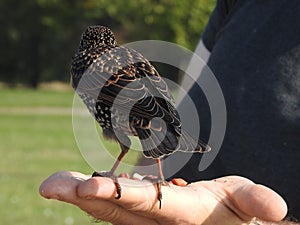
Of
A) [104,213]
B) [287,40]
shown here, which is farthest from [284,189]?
[104,213]

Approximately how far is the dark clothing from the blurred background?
0.47 m

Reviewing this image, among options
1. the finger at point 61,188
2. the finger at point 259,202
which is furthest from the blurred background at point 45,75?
the finger at point 61,188

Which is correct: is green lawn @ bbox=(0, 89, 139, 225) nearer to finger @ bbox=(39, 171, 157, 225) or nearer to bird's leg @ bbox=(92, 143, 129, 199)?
bird's leg @ bbox=(92, 143, 129, 199)

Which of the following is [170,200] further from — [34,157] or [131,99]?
[34,157]

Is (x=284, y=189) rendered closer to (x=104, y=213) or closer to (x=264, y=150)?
(x=264, y=150)

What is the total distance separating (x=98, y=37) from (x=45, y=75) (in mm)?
41647

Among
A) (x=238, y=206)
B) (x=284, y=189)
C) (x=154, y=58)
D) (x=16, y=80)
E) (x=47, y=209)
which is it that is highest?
(x=154, y=58)

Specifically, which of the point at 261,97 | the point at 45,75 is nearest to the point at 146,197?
the point at 261,97

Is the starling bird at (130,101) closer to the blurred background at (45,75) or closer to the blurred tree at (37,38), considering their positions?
the blurred background at (45,75)

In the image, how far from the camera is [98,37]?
2.44 metres

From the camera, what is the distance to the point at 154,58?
259cm

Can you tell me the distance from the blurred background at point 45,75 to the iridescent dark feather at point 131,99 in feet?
2.85

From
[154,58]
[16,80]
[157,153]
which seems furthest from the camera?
[16,80]

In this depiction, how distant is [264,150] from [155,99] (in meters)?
0.98
